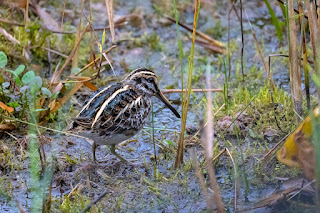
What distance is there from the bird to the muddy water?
0.24 m

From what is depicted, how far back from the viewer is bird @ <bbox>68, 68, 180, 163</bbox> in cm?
399

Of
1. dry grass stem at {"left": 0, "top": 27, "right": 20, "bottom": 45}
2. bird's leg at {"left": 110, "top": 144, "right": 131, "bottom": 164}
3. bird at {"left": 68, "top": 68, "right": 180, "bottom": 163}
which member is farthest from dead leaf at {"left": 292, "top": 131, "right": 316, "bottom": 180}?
dry grass stem at {"left": 0, "top": 27, "right": 20, "bottom": 45}

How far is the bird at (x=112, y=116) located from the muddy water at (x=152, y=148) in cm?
24

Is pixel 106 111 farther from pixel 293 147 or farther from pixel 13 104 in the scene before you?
pixel 293 147

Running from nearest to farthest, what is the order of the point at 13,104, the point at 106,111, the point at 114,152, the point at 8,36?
the point at 106,111, the point at 114,152, the point at 13,104, the point at 8,36

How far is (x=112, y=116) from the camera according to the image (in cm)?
403

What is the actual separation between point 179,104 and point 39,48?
1.87 meters

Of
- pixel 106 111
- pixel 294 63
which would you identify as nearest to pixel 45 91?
pixel 106 111

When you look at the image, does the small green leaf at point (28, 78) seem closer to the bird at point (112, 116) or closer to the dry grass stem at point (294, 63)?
the bird at point (112, 116)

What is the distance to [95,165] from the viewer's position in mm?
4219

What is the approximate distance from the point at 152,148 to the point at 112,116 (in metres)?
0.75

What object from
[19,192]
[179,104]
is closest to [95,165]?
[19,192]

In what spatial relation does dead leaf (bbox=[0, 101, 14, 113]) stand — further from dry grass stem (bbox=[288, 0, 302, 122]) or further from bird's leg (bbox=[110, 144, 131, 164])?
dry grass stem (bbox=[288, 0, 302, 122])

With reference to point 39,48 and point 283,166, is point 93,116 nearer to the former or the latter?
point 283,166
